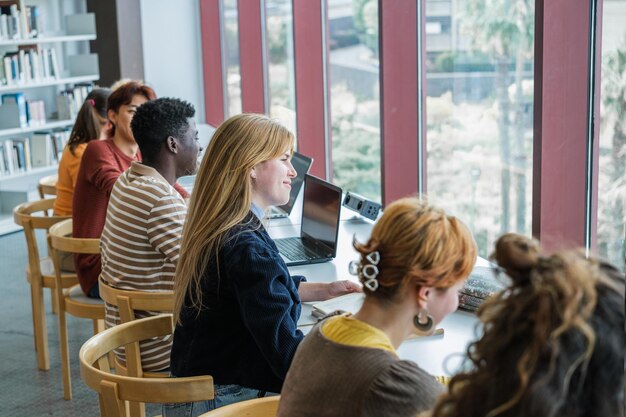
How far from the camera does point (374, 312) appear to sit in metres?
1.61

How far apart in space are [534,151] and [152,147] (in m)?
1.26

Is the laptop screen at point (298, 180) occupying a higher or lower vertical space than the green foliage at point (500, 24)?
lower

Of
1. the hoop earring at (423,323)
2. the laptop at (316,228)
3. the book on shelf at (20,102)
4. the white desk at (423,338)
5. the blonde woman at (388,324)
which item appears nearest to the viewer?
the blonde woman at (388,324)

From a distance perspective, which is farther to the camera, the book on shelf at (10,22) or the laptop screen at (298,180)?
the book on shelf at (10,22)

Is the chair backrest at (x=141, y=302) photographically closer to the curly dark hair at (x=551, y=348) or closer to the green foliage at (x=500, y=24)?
the green foliage at (x=500, y=24)

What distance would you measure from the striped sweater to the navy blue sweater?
1.75 feet

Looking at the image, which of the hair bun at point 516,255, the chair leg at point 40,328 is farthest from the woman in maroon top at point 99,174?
the hair bun at point 516,255

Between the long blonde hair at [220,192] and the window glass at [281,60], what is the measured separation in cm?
360

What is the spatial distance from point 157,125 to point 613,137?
146 centimetres

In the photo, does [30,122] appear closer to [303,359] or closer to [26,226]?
[26,226]

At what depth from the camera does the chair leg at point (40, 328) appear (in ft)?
13.3

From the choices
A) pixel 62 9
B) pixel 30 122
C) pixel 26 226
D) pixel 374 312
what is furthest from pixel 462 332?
pixel 62 9

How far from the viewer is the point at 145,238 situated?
9.43 feet

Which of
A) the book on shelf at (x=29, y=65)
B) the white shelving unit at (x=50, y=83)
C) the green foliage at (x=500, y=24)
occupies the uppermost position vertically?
the green foliage at (x=500, y=24)
